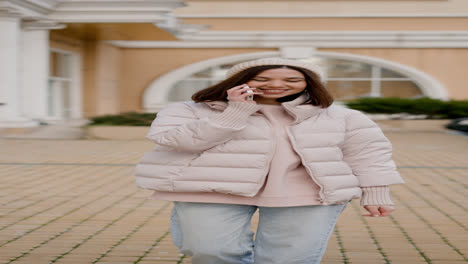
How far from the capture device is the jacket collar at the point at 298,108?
2.65m

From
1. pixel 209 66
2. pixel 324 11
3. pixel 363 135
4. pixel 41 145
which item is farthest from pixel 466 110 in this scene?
Result: pixel 363 135

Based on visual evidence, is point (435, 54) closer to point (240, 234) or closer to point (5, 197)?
point (5, 197)

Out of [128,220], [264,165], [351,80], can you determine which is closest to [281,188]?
[264,165]

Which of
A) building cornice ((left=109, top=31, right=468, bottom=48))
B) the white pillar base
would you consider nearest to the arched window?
building cornice ((left=109, top=31, right=468, bottom=48))

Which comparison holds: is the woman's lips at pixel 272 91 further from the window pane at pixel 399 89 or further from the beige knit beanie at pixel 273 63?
the window pane at pixel 399 89

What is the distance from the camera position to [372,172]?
2771 mm

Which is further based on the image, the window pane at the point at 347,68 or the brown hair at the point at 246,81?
the window pane at the point at 347,68

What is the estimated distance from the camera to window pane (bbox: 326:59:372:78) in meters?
22.4

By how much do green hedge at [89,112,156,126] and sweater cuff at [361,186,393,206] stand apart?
11967 millimetres

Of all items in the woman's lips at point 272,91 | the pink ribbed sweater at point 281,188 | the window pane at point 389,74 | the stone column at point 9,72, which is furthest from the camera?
the window pane at point 389,74

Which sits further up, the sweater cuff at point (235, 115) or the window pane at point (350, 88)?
the sweater cuff at point (235, 115)

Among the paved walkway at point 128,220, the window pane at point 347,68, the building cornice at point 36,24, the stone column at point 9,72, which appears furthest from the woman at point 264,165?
the window pane at point 347,68

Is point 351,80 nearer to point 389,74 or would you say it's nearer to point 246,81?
point 389,74

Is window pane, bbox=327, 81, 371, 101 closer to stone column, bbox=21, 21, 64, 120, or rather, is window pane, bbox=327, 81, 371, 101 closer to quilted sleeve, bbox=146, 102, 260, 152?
stone column, bbox=21, 21, 64, 120
